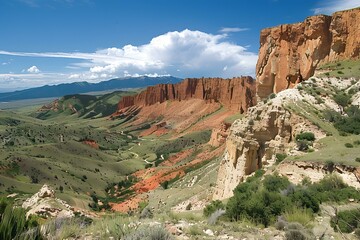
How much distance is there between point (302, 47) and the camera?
42.6 meters

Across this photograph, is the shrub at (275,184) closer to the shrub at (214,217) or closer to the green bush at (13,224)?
the shrub at (214,217)

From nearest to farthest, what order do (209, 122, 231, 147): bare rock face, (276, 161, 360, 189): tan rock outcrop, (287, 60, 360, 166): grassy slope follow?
(276, 161, 360, 189): tan rock outcrop
(287, 60, 360, 166): grassy slope
(209, 122, 231, 147): bare rock face

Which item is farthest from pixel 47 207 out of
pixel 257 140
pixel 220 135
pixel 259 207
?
pixel 220 135

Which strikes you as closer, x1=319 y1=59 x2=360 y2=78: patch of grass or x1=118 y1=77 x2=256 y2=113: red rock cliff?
x1=319 y1=59 x2=360 y2=78: patch of grass

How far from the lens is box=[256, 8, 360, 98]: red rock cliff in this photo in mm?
37844

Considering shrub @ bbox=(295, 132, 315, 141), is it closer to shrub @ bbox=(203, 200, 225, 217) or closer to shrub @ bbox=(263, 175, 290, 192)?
shrub @ bbox=(263, 175, 290, 192)

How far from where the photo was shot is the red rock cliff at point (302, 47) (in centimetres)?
3784

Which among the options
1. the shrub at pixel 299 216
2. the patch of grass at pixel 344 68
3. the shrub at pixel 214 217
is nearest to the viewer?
the shrub at pixel 299 216

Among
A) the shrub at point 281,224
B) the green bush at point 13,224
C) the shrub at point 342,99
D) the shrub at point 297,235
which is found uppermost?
the shrub at point 342,99

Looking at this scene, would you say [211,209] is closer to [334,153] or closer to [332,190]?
[332,190]

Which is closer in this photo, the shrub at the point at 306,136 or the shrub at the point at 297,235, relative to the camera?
the shrub at the point at 297,235

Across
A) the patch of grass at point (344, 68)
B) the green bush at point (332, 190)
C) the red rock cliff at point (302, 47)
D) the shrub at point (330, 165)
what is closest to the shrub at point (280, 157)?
the shrub at point (330, 165)

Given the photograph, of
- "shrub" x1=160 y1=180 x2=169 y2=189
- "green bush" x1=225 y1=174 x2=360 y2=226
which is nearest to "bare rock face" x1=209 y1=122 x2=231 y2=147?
"shrub" x1=160 y1=180 x2=169 y2=189

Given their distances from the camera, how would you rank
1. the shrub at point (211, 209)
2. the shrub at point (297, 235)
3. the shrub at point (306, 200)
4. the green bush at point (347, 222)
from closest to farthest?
the shrub at point (297, 235), the green bush at point (347, 222), the shrub at point (306, 200), the shrub at point (211, 209)
